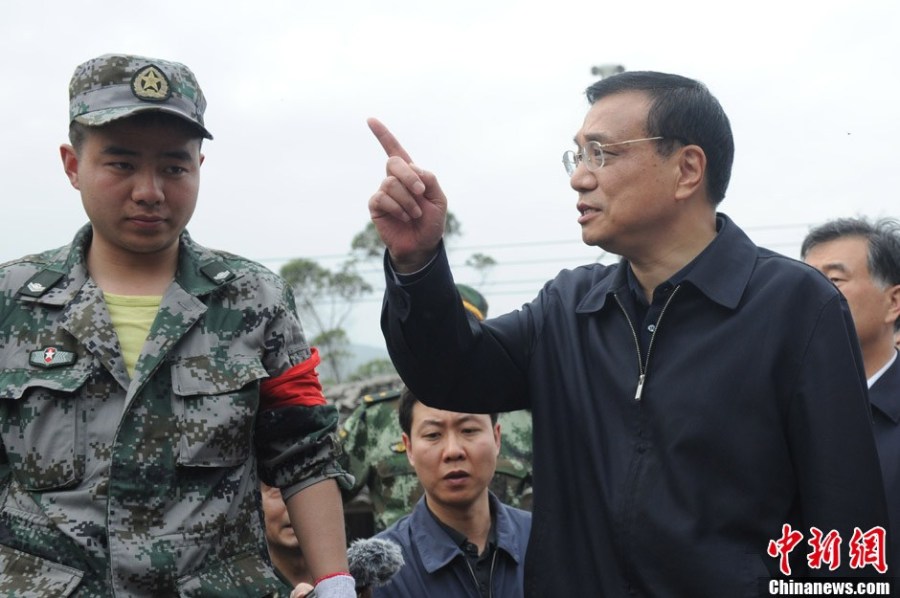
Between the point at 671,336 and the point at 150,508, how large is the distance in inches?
53.7

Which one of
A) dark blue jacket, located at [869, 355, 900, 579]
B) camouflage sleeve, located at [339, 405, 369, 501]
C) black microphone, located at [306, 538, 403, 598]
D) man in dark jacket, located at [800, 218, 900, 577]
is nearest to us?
black microphone, located at [306, 538, 403, 598]

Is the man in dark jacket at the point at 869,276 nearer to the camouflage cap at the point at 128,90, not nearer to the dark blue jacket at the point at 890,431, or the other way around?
the dark blue jacket at the point at 890,431

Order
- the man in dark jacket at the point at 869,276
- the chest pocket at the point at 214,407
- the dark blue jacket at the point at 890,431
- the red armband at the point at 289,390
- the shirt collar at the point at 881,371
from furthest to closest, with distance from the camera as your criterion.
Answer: the man in dark jacket at the point at 869,276
the shirt collar at the point at 881,371
the dark blue jacket at the point at 890,431
the red armband at the point at 289,390
the chest pocket at the point at 214,407

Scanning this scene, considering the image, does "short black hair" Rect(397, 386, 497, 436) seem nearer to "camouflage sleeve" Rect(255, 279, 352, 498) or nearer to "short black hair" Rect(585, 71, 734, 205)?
"camouflage sleeve" Rect(255, 279, 352, 498)

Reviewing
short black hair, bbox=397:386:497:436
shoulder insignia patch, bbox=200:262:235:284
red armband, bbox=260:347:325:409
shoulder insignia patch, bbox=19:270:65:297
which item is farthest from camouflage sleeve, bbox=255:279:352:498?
short black hair, bbox=397:386:497:436

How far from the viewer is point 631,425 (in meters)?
2.77

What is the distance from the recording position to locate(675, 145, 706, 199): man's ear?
3.04 meters

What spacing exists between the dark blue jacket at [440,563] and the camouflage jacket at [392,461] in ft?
4.72

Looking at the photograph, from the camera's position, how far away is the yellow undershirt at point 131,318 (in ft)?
8.96

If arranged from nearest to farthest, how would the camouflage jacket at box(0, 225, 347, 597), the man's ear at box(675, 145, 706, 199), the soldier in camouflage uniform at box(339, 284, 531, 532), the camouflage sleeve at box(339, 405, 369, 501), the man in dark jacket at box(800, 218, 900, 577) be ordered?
the camouflage jacket at box(0, 225, 347, 597) → the man's ear at box(675, 145, 706, 199) → the man in dark jacket at box(800, 218, 900, 577) → the soldier in camouflage uniform at box(339, 284, 531, 532) → the camouflage sleeve at box(339, 405, 369, 501)

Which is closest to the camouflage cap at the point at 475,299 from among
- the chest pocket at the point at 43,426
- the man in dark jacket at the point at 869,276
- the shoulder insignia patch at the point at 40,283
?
the man in dark jacket at the point at 869,276

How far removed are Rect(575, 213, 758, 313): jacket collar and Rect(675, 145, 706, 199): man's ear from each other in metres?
0.13
